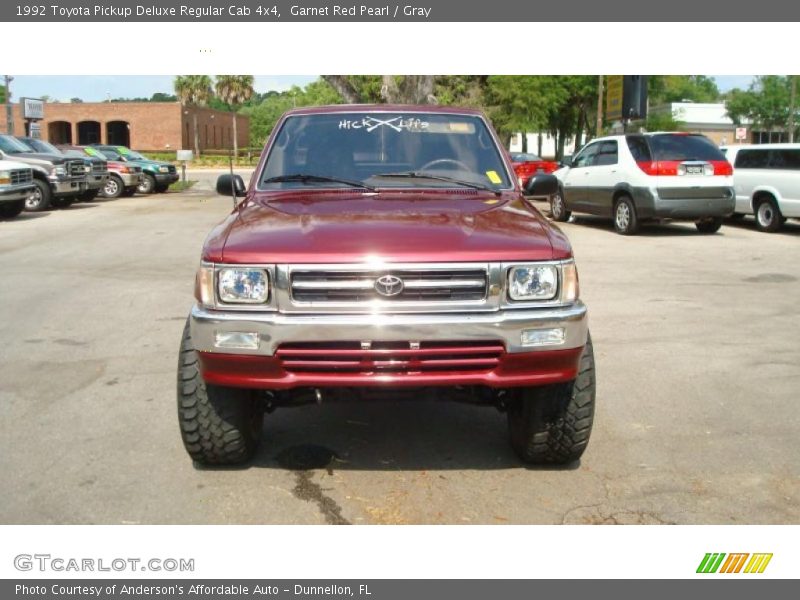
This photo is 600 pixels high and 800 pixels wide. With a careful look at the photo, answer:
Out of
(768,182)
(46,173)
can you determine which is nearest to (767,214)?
(768,182)

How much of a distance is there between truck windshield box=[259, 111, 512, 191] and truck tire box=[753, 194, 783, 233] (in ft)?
38.3

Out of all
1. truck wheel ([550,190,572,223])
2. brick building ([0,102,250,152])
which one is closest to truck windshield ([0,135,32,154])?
truck wheel ([550,190,572,223])

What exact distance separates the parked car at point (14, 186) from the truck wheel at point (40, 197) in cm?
95

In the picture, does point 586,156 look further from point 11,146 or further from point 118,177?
point 118,177

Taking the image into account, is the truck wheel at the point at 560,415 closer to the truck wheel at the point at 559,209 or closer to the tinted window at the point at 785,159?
the tinted window at the point at 785,159

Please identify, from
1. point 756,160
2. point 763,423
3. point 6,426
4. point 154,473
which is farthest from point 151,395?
point 756,160

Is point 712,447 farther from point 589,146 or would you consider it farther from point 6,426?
point 589,146

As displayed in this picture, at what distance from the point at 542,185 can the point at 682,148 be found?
32.8ft

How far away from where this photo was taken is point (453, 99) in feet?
129

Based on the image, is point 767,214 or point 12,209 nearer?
point 767,214

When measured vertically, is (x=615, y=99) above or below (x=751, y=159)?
above

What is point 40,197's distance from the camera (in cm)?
1970

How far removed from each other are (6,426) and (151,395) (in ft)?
2.95

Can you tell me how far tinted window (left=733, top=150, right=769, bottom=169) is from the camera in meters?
15.6
